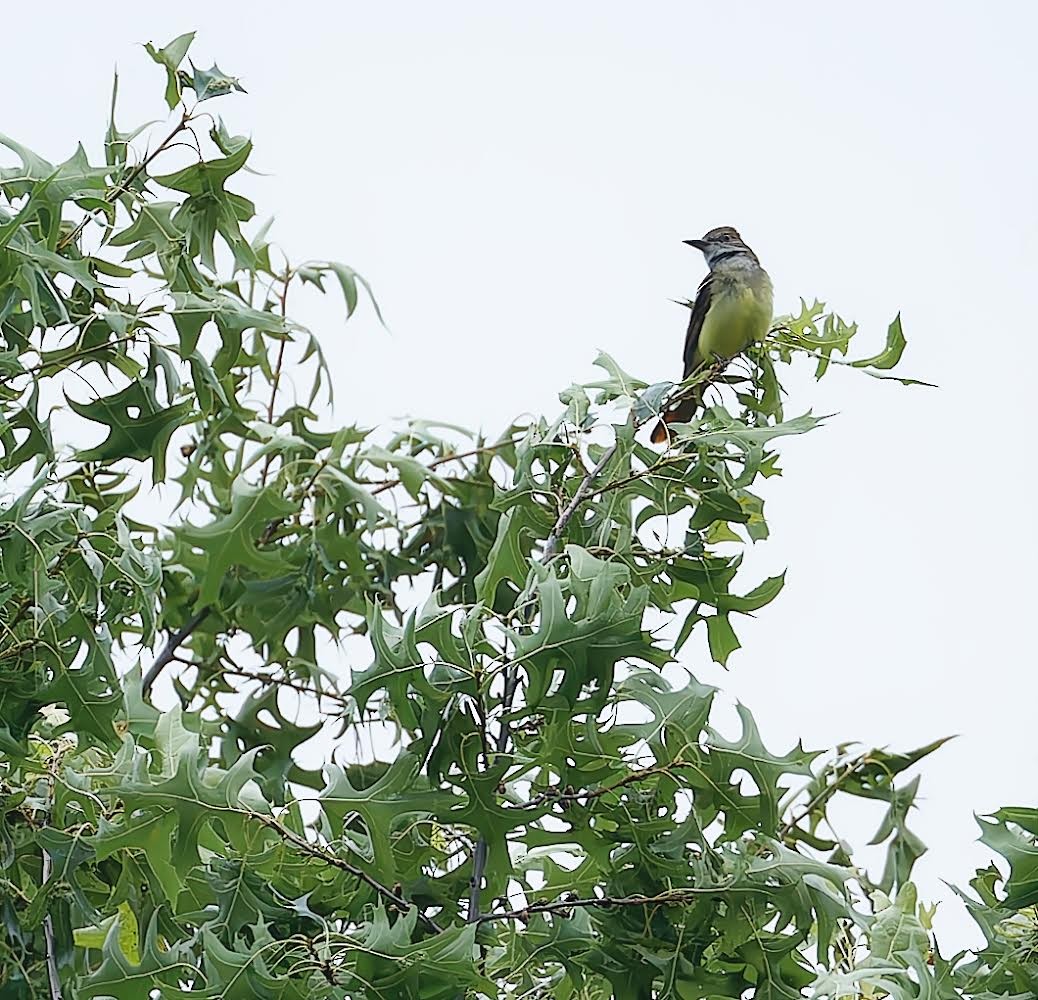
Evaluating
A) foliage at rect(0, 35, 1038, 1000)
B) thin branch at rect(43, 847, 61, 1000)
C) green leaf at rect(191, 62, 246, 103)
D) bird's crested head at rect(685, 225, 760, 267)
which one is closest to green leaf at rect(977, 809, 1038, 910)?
foliage at rect(0, 35, 1038, 1000)

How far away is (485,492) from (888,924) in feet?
2.01

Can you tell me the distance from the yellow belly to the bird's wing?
2 cm

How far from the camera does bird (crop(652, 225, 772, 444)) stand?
138 centimetres

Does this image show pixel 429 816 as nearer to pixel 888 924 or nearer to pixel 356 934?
pixel 356 934

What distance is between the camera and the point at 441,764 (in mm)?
912

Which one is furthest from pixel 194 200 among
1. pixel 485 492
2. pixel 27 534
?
pixel 485 492

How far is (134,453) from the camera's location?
1.16 m

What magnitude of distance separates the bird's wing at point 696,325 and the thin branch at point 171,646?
0.49 m

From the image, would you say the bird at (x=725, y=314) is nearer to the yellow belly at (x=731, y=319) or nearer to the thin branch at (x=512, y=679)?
the yellow belly at (x=731, y=319)

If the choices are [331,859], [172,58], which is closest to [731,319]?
[172,58]

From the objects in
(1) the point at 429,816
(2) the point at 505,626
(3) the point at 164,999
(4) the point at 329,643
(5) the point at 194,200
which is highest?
(5) the point at 194,200

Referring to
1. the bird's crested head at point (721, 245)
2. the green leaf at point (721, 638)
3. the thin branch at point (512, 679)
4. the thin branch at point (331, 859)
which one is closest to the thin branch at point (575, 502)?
the thin branch at point (512, 679)

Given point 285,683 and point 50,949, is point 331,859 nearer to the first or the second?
point 50,949

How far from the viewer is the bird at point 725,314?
54.5 inches
